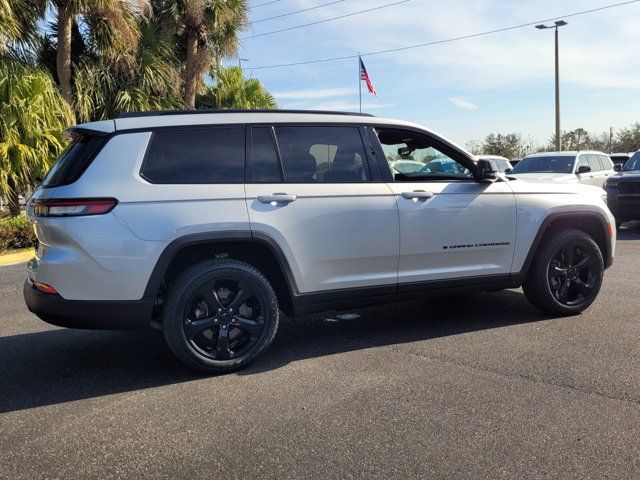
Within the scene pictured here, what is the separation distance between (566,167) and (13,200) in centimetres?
1208

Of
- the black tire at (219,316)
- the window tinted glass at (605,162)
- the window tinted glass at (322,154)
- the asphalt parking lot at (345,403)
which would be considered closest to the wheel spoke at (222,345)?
the black tire at (219,316)

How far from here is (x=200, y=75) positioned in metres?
18.2

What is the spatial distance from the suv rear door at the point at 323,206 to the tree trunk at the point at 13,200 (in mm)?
9343

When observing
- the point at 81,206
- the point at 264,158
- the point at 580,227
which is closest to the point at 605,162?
the point at 580,227

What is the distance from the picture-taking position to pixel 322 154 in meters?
4.55

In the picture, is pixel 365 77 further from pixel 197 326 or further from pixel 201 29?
pixel 197 326

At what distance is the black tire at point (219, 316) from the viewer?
13.0 ft

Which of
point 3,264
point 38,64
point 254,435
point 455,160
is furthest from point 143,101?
point 254,435

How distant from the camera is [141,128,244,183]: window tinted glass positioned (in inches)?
159

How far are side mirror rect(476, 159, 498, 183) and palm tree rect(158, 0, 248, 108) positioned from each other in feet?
46.2

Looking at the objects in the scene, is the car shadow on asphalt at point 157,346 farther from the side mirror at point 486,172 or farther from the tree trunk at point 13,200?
the tree trunk at point 13,200

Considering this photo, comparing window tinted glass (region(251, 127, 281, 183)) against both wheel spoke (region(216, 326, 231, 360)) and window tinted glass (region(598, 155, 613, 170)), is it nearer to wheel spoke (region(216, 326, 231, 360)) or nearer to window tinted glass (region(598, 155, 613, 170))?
wheel spoke (region(216, 326, 231, 360))

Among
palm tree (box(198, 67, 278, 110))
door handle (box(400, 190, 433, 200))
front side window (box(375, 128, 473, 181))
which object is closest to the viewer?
door handle (box(400, 190, 433, 200))

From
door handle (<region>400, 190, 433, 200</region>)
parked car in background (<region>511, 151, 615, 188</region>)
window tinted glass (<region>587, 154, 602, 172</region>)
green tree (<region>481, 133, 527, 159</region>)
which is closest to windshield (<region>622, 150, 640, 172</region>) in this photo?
parked car in background (<region>511, 151, 615, 188</region>)
